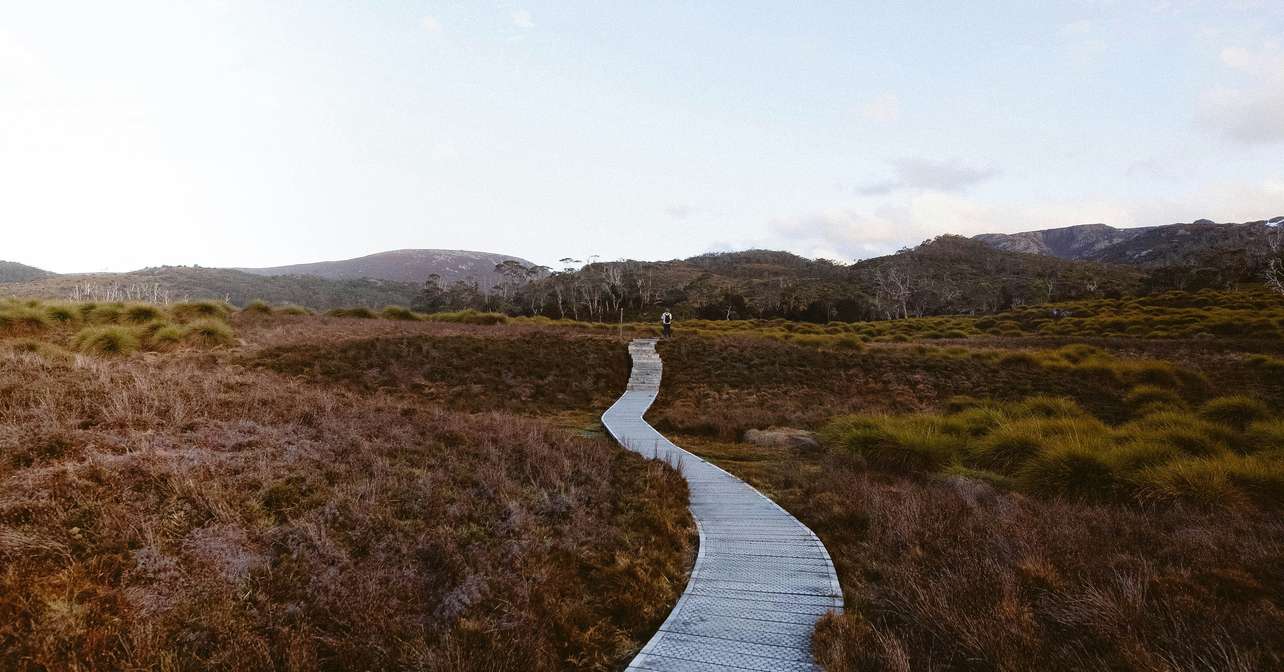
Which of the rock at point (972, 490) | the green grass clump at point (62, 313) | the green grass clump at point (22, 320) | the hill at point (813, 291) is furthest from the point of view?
the hill at point (813, 291)

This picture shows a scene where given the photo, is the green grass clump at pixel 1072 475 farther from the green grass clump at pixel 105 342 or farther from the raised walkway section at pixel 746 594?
the green grass clump at pixel 105 342

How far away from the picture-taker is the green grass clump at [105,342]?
623 inches

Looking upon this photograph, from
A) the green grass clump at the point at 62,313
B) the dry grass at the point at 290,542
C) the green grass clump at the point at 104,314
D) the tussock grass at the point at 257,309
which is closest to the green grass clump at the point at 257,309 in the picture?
the tussock grass at the point at 257,309

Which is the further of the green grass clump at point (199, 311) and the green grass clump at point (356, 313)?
the green grass clump at point (356, 313)

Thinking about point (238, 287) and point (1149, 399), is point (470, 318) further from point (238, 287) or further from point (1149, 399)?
point (238, 287)

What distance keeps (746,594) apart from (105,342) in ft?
67.8

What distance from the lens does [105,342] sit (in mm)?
16344

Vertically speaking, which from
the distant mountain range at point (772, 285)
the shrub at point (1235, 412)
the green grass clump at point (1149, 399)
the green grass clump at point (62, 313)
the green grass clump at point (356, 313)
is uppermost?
the distant mountain range at point (772, 285)

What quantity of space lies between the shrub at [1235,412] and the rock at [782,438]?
8722mm

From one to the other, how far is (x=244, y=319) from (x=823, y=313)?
2437 inches

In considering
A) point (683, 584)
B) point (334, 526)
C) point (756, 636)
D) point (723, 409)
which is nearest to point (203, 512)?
point (334, 526)

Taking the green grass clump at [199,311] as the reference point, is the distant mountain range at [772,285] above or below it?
above

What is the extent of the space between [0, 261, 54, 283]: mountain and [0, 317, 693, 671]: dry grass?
17672cm

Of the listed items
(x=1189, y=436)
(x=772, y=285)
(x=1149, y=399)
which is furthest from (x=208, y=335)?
(x=772, y=285)
